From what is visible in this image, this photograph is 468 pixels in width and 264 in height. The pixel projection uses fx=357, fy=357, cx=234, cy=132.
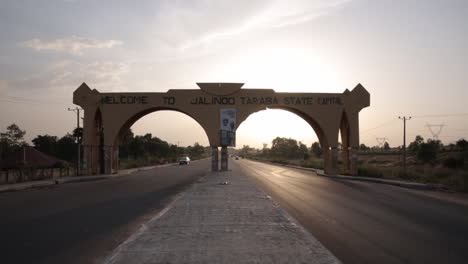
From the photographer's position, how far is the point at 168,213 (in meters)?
10.6

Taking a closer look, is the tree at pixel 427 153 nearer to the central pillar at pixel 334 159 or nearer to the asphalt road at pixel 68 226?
Answer: the central pillar at pixel 334 159

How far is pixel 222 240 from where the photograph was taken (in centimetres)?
720

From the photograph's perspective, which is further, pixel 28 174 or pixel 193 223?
pixel 28 174

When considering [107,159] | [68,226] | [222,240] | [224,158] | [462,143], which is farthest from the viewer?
[462,143]

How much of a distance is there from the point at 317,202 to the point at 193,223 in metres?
6.59

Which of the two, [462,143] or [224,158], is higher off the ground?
[462,143]

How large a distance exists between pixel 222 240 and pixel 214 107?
24213 mm

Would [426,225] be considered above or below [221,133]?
below

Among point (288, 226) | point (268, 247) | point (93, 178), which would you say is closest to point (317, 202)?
point (288, 226)

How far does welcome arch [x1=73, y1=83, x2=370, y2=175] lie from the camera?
30969 mm

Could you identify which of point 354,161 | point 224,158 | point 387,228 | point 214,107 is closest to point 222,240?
point 387,228

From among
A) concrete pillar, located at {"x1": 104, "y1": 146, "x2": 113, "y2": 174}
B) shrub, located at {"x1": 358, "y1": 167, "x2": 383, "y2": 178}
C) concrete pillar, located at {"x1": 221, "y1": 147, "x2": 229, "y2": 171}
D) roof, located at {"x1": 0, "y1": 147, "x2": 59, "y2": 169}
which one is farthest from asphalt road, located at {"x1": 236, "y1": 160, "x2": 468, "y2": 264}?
roof, located at {"x1": 0, "y1": 147, "x2": 59, "y2": 169}

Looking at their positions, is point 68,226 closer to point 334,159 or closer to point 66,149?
point 334,159

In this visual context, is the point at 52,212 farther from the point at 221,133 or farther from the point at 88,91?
the point at 88,91
